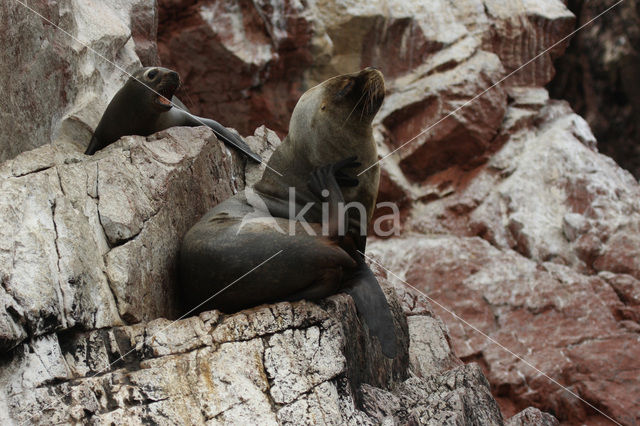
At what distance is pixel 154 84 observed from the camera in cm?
473

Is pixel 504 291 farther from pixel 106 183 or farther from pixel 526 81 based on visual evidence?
pixel 106 183

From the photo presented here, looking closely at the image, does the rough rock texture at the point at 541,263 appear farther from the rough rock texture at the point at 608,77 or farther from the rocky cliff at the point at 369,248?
the rough rock texture at the point at 608,77

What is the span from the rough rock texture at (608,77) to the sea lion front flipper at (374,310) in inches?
306

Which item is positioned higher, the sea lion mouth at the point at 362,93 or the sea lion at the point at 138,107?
the sea lion at the point at 138,107

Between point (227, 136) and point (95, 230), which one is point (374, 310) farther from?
point (227, 136)

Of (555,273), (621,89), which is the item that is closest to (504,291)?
(555,273)

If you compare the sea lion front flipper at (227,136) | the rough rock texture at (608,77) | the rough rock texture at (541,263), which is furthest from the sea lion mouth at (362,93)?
the rough rock texture at (608,77)

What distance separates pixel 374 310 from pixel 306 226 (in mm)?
538

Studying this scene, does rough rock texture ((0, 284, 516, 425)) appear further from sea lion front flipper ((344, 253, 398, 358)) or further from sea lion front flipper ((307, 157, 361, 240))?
sea lion front flipper ((307, 157, 361, 240))

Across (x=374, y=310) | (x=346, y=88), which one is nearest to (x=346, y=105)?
(x=346, y=88)

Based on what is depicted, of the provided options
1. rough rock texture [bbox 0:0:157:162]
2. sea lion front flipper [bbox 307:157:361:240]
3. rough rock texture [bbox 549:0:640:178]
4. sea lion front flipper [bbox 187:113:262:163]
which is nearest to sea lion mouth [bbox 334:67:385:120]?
sea lion front flipper [bbox 307:157:361:240]

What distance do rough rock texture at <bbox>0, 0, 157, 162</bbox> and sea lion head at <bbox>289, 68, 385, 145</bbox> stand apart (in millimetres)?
1587

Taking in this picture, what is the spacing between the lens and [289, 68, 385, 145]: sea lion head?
4.22m

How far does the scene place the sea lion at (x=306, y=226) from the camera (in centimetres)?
370
